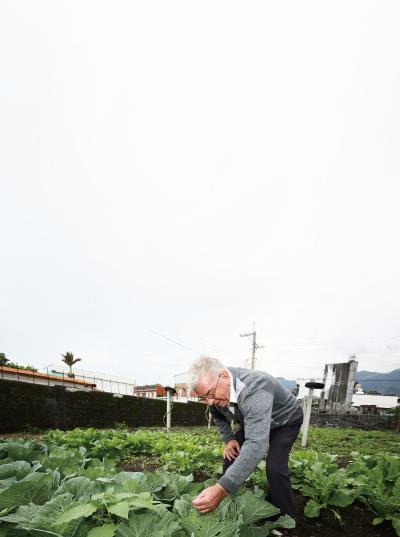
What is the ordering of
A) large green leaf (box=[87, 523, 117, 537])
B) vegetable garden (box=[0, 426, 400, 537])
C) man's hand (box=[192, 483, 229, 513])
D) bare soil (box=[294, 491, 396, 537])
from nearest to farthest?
large green leaf (box=[87, 523, 117, 537]) < vegetable garden (box=[0, 426, 400, 537]) < man's hand (box=[192, 483, 229, 513]) < bare soil (box=[294, 491, 396, 537])

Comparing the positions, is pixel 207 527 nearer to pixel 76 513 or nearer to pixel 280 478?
pixel 76 513

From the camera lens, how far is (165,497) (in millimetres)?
2096

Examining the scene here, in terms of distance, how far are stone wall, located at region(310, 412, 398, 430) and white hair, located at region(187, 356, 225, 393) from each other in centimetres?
1291

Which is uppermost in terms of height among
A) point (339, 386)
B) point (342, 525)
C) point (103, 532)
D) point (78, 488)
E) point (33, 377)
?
point (103, 532)

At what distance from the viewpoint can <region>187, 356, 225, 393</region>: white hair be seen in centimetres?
204

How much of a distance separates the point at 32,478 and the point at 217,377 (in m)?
1.14

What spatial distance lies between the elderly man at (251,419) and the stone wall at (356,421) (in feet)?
39.9

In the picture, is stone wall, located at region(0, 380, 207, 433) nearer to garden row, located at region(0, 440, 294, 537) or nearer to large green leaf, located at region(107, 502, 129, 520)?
garden row, located at region(0, 440, 294, 537)

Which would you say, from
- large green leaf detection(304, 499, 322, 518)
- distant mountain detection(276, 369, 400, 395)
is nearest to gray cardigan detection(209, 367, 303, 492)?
large green leaf detection(304, 499, 322, 518)

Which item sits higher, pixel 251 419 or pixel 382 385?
pixel 251 419

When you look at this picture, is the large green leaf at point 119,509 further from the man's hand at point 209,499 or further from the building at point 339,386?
the building at point 339,386

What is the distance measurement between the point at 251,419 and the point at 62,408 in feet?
25.9

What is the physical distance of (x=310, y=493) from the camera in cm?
267

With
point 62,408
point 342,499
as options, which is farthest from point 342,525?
point 62,408
